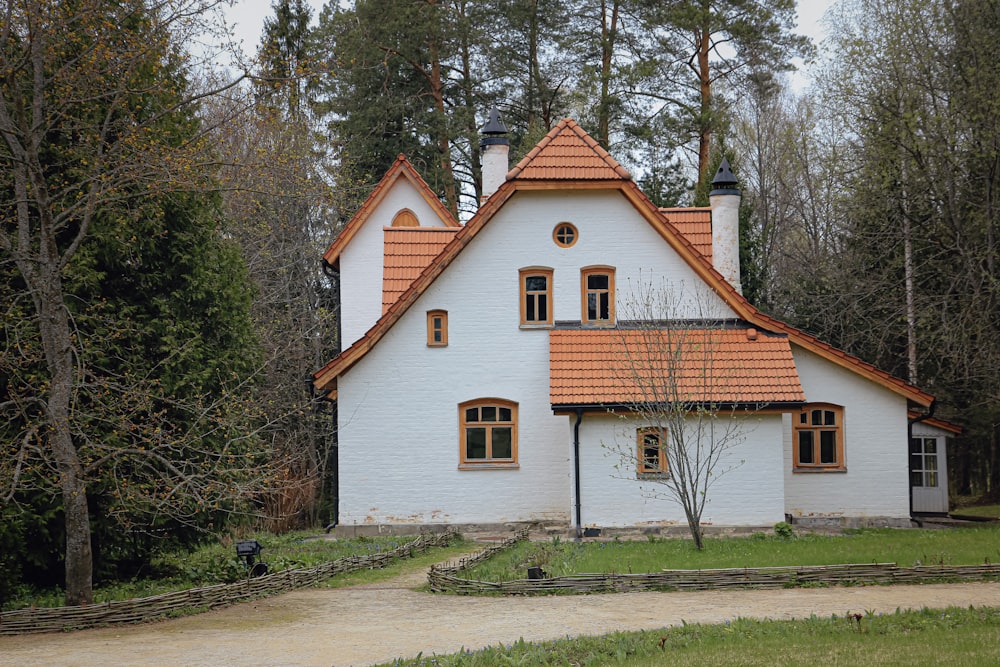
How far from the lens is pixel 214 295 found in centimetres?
1733

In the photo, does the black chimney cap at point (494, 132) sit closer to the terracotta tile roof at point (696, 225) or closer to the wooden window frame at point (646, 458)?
the terracotta tile roof at point (696, 225)

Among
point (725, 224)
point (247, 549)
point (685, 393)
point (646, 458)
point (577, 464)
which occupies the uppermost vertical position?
point (725, 224)

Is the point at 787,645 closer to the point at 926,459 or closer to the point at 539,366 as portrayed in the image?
the point at 539,366

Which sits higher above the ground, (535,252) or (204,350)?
(535,252)

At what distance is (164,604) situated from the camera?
14.0 metres

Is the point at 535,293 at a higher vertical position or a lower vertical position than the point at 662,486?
higher

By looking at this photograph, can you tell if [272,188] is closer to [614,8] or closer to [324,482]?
[324,482]

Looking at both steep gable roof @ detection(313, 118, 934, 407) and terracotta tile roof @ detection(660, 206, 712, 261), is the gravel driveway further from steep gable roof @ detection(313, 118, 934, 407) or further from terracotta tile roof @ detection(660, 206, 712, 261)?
terracotta tile roof @ detection(660, 206, 712, 261)

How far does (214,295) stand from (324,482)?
14.5m

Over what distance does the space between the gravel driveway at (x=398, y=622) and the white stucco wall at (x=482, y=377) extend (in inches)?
284

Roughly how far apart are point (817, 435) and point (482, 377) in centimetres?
703

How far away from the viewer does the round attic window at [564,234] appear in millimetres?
23000

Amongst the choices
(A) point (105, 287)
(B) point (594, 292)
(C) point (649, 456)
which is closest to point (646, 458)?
(C) point (649, 456)

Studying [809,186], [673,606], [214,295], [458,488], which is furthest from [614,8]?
[673,606]
